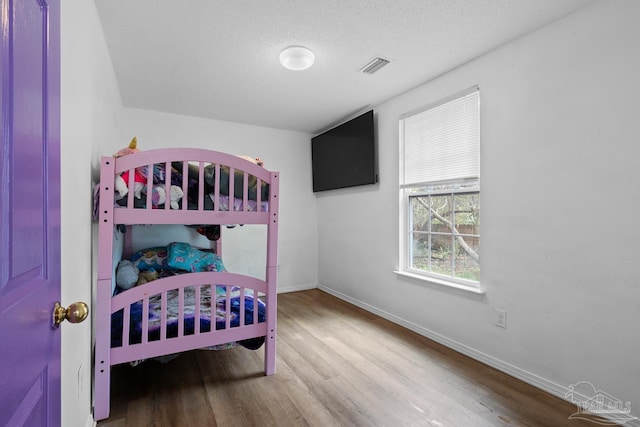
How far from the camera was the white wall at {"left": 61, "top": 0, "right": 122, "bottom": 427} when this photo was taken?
1102 millimetres

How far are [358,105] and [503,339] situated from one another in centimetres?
253

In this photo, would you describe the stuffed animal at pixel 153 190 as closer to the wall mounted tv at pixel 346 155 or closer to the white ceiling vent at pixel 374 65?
the white ceiling vent at pixel 374 65

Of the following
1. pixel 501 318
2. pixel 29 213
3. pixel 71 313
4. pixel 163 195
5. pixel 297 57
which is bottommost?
pixel 501 318

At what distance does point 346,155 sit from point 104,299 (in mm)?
2730

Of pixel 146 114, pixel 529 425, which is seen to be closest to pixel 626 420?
pixel 529 425

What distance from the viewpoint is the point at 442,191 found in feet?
8.48

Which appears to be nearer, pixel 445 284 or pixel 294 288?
pixel 445 284

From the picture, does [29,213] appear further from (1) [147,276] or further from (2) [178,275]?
(1) [147,276]

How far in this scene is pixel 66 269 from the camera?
1.10 m

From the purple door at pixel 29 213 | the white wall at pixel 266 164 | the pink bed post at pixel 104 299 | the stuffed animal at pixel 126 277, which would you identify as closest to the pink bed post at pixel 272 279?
the pink bed post at pixel 104 299

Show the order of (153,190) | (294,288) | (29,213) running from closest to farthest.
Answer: (29,213) < (153,190) < (294,288)

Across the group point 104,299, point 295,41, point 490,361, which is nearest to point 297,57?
point 295,41

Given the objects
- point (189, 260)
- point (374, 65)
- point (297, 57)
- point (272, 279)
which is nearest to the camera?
point (272, 279)

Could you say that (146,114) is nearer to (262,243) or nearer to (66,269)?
(262,243)
